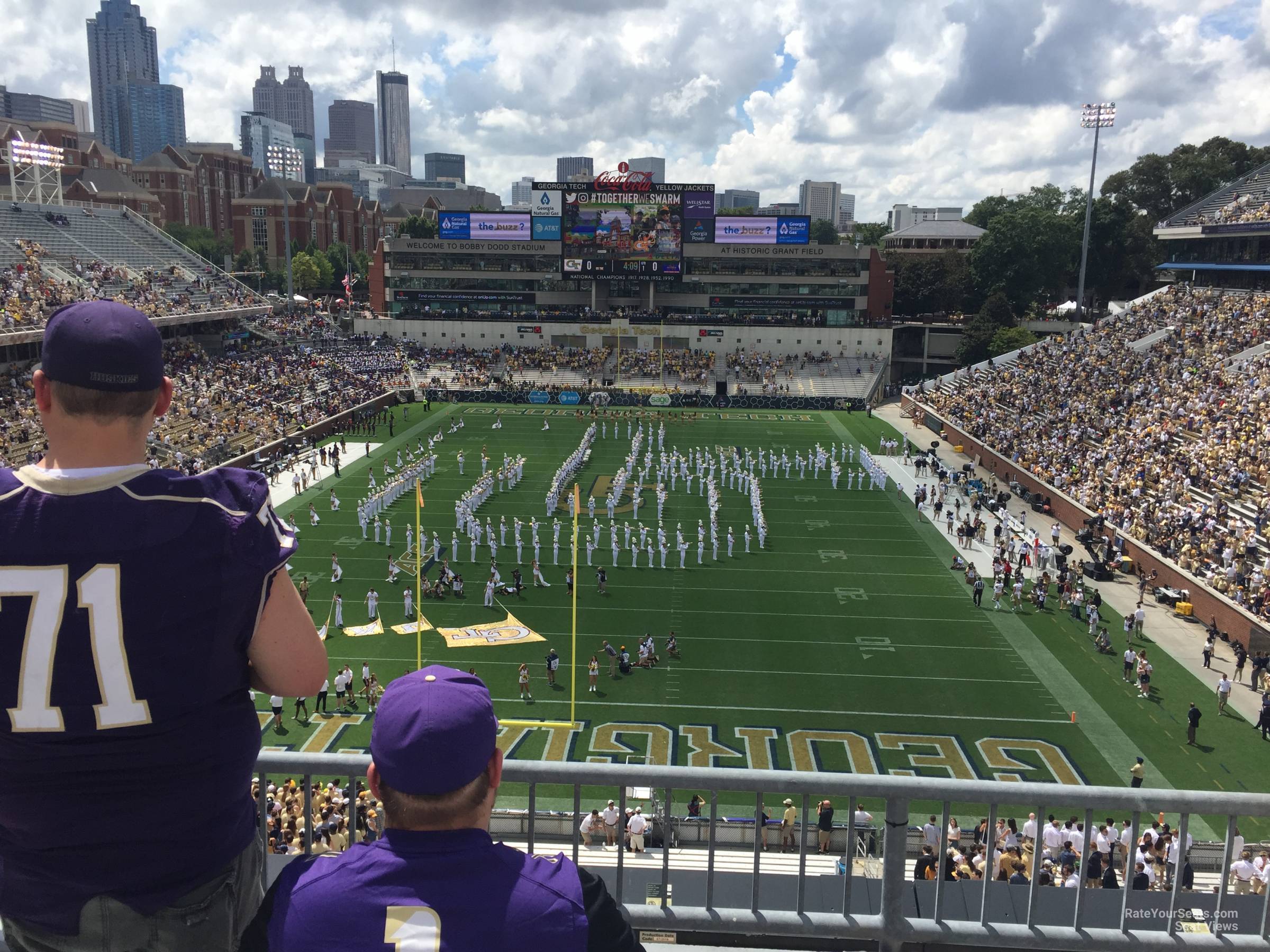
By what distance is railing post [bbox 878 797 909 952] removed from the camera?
299cm

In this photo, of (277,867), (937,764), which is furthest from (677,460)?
(277,867)

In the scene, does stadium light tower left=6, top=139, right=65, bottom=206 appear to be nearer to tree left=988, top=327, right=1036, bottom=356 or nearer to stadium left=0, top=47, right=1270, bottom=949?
stadium left=0, top=47, right=1270, bottom=949

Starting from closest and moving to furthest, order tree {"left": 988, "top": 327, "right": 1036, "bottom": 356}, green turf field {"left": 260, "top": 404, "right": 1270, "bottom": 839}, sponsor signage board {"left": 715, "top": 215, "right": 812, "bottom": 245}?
green turf field {"left": 260, "top": 404, "right": 1270, "bottom": 839}, tree {"left": 988, "top": 327, "right": 1036, "bottom": 356}, sponsor signage board {"left": 715, "top": 215, "right": 812, "bottom": 245}

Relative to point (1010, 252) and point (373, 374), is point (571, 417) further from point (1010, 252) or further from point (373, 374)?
point (1010, 252)

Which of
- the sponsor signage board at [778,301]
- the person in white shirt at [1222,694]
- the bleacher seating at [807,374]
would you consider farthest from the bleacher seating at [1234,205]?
the person in white shirt at [1222,694]

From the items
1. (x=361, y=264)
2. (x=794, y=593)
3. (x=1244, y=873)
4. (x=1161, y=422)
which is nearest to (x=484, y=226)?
(x=361, y=264)

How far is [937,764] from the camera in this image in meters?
14.5

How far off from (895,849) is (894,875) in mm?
98

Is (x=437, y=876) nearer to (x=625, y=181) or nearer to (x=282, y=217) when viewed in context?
(x=625, y=181)

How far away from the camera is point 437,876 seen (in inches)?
68.7

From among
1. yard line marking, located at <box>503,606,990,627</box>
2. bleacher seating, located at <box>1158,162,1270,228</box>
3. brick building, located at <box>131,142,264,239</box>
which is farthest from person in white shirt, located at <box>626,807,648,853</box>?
brick building, located at <box>131,142,264,239</box>

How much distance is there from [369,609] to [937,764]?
11.5m

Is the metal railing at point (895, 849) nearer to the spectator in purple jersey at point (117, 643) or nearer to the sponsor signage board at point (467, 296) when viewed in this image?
the spectator in purple jersey at point (117, 643)

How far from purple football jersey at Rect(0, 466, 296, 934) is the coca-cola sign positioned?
61982 mm
